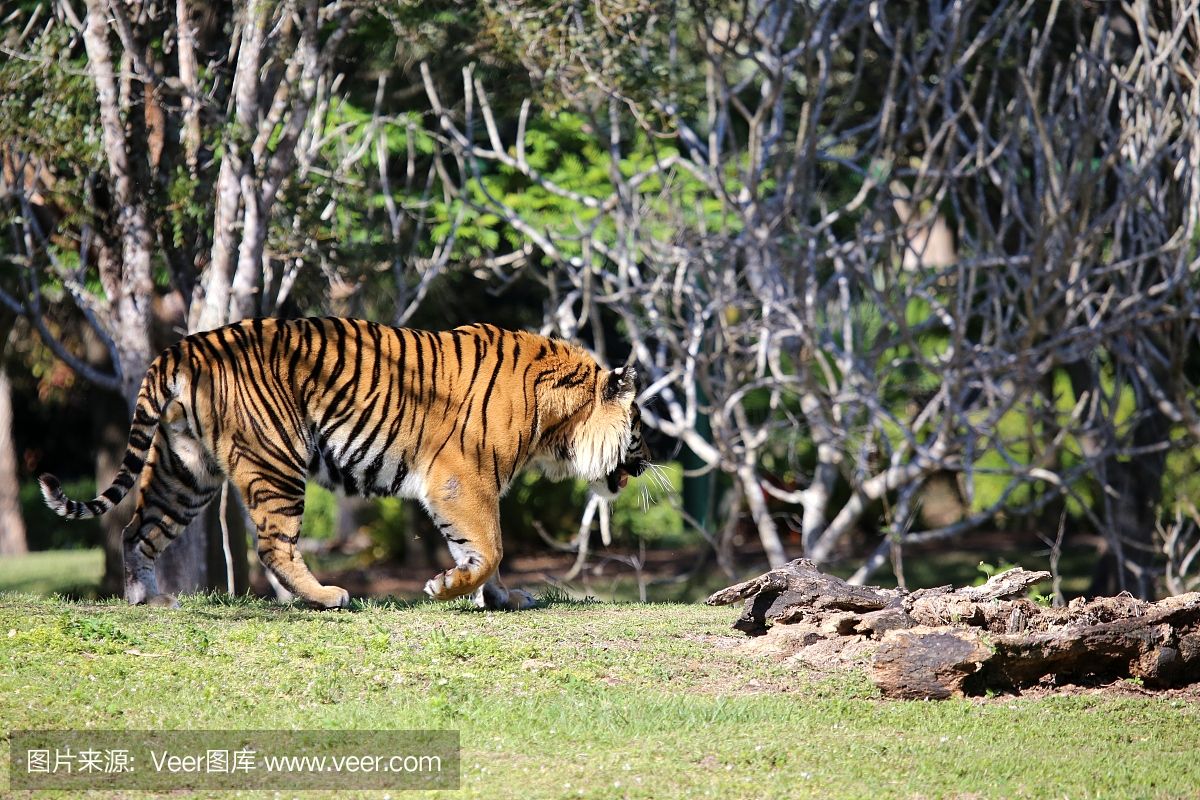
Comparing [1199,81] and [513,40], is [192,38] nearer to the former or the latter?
[513,40]

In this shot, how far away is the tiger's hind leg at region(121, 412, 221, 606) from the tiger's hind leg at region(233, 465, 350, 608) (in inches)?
20.1

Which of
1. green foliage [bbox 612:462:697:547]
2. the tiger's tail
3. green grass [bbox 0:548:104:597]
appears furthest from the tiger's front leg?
green foliage [bbox 612:462:697:547]

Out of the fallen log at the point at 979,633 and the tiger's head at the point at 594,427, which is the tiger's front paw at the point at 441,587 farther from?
the fallen log at the point at 979,633

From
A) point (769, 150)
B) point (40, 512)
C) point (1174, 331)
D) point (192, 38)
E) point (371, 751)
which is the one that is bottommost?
point (40, 512)

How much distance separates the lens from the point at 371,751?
5.73 meters

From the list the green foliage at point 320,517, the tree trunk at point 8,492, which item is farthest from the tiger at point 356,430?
the tree trunk at point 8,492

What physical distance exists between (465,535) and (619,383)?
1.47 m

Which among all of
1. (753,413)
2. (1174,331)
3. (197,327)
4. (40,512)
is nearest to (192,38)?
(197,327)

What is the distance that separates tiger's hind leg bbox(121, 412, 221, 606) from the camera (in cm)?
833

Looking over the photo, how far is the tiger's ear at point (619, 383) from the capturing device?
28.6ft

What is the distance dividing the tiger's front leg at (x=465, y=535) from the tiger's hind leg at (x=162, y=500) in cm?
149

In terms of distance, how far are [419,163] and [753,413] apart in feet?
24.5

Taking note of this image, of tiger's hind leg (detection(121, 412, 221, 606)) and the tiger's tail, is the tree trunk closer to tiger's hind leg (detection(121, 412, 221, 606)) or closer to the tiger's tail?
tiger's hind leg (detection(121, 412, 221, 606))

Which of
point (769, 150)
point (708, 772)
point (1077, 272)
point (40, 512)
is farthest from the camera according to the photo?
point (40, 512)
